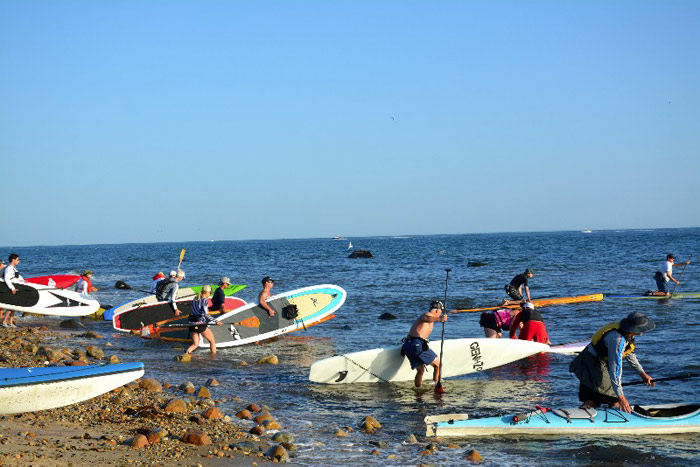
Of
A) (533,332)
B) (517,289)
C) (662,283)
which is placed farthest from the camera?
(662,283)

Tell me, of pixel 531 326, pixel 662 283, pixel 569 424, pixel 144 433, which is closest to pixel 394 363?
pixel 531 326

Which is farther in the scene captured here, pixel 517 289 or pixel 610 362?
pixel 517 289

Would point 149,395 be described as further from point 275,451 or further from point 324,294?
point 324,294

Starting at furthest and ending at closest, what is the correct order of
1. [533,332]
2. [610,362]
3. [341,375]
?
[533,332] → [341,375] → [610,362]

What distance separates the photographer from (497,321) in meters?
15.1

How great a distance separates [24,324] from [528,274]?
14.8 metres

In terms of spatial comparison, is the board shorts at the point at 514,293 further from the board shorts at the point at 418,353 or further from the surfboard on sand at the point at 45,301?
the surfboard on sand at the point at 45,301

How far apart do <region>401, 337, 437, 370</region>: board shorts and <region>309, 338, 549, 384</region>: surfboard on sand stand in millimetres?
791

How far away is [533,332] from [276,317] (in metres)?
6.50

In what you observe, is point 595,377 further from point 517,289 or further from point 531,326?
point 517,289

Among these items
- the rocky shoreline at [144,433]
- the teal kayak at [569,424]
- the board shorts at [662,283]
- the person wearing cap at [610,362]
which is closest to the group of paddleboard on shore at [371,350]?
the person wearing cap at [610,362]

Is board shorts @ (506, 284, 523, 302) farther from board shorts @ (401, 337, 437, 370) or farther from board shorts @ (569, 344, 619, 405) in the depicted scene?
board shorts @ (569, 344, 619, 405)

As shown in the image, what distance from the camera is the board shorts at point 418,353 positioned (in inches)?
464

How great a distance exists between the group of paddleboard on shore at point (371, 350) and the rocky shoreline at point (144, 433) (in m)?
2.35
